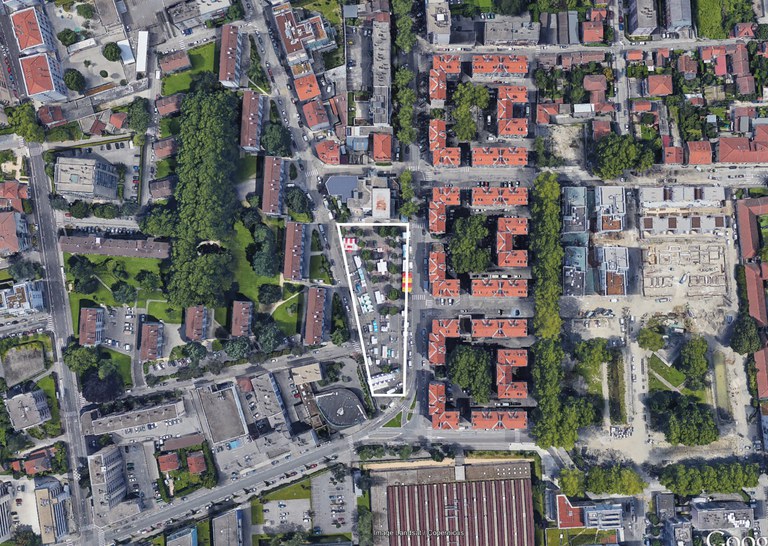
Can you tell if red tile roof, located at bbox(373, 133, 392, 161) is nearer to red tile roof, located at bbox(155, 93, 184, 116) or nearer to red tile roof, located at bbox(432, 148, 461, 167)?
red tile roof, located at bbox(432, 148, 461, 167)

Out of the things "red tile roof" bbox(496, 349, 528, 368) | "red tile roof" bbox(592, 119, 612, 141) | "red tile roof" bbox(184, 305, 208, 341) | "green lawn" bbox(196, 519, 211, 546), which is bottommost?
"green lawn" bbox(196, 519, 211, 546)

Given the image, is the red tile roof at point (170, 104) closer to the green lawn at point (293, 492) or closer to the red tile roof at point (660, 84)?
the green lawn at point (293, 492)

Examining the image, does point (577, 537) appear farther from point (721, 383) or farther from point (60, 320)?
point (60, 320)

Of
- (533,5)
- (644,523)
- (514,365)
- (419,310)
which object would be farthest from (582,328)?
(533,5)

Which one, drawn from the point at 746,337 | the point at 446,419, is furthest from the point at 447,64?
the point at 746,337

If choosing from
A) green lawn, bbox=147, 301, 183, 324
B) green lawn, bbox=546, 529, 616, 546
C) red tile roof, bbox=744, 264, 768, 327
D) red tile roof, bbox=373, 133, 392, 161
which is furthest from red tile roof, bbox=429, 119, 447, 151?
green lawn, bbox=546, 529, 616, 546

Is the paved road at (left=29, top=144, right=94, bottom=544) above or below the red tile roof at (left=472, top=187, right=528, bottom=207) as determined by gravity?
below

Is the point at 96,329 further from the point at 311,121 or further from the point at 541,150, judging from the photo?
the point at 541,150

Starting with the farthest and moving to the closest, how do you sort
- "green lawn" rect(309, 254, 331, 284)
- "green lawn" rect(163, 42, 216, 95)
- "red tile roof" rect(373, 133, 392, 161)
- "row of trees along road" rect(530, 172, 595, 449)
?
"green lawn" rect(163, 42, 216, 95) < "green lawn" rect(309, 254, 331, 284) < "red tile roof" rect(373, 133, 392, 161) < "row of trees along road" rect(530, 172, 595, 449)
